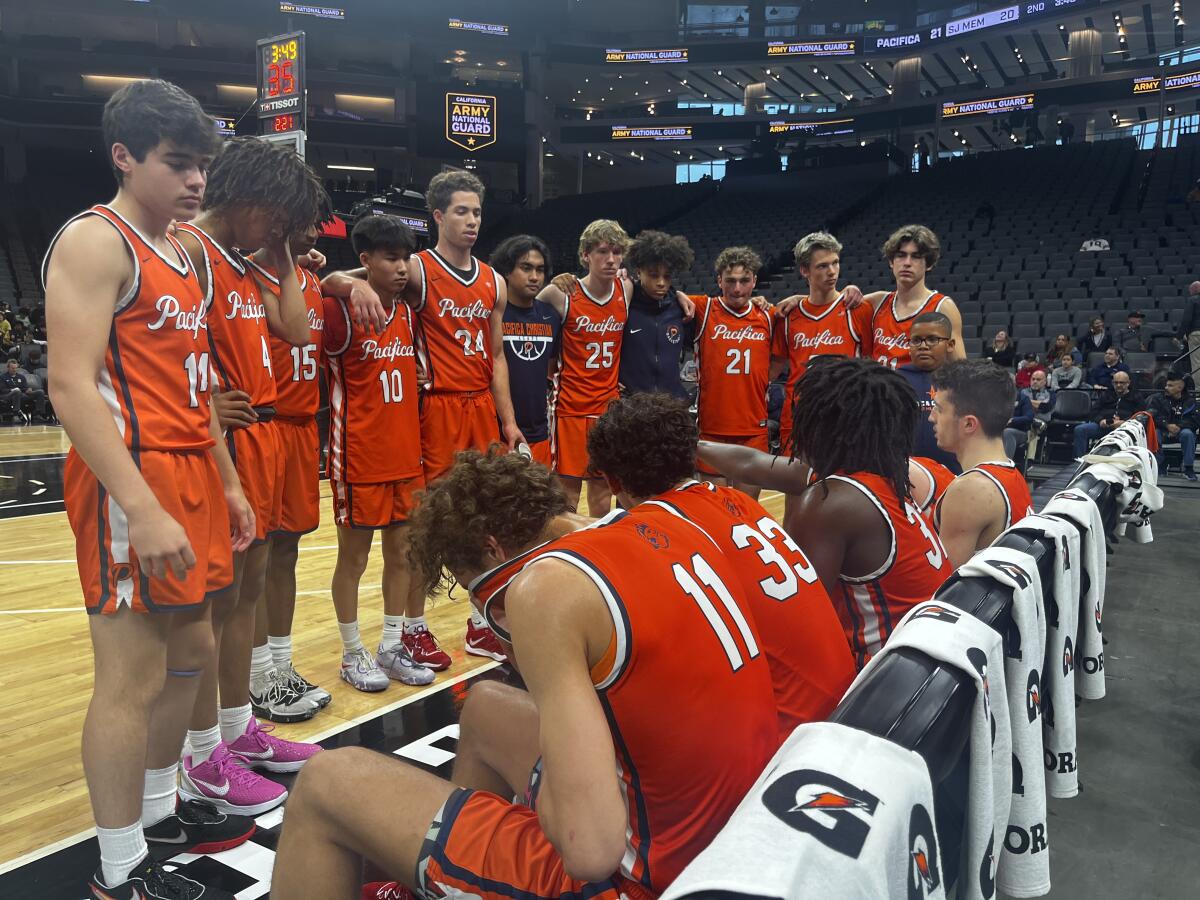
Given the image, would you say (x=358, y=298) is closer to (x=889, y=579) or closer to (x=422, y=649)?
(x=422, y=649)

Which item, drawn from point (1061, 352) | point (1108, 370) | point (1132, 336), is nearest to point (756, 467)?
point (1108, 370)

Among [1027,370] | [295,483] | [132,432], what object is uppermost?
[132,432]

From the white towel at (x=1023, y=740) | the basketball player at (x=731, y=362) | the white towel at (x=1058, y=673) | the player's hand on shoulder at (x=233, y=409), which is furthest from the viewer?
the basketball player at (x=731, y=362)

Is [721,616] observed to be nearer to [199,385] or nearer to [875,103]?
[199,385]

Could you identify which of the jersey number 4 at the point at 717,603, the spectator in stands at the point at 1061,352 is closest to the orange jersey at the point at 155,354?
the jersey number 4 at the point at 717,603

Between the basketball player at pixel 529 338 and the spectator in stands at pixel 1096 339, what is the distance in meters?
8.66

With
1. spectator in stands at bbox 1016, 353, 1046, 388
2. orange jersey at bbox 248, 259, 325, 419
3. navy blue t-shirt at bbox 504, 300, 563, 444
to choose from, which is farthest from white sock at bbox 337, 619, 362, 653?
spectator in stands at bbox 1016, 353, 1046, 388

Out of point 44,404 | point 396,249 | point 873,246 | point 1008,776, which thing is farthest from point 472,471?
point 873,246

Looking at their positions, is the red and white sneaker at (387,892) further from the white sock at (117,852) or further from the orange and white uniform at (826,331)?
the orange and white uniform at (826,331)

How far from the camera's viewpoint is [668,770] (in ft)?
4.10

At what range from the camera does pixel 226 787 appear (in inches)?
93.7

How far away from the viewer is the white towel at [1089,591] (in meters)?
2.38

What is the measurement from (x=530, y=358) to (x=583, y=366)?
11.6 inches

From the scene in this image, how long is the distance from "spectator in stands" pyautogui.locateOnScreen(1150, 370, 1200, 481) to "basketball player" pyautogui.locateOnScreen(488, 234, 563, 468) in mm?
7219
